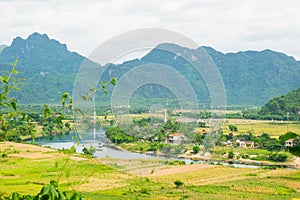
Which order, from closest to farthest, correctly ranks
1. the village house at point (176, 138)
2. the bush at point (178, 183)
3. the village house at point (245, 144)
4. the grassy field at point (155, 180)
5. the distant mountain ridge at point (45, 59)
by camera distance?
the grassy field at point (155, 180) < the village house at point (176, 138) < the bush at point (178, 183) < the village house at point (245, 144) < the distant mountain ridge at point (45, 59)

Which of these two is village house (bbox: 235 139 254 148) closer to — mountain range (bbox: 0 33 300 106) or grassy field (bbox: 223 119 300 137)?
grassy field (bbox: 223 119 300 137)

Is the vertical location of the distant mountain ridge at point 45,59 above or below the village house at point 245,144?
above

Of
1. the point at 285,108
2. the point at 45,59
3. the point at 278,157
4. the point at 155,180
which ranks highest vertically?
the point at 45,59

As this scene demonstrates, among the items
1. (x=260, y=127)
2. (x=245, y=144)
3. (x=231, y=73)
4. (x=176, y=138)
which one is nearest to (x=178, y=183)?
(x=176, y=138)

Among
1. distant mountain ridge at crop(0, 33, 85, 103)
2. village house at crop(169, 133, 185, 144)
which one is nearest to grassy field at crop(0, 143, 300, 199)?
village house at crop(169, 133, 185, 144)

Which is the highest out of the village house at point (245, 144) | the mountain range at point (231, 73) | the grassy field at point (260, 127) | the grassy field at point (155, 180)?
the mountain range at point (231, 73)

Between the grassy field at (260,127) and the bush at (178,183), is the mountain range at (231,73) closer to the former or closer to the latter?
the grassy field at (260,127)

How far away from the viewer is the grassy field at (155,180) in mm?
9602

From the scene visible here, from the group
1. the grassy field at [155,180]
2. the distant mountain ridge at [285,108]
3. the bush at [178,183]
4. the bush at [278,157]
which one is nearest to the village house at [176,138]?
the grassy field at [155,180]

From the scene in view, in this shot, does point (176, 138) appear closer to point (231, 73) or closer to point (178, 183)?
point (178, 183)

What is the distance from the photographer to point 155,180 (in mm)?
11688

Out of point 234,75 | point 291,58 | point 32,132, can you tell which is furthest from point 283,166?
point 291,58

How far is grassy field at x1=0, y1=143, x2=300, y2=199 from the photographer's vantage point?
9.60 m

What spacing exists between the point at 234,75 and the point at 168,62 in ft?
125
